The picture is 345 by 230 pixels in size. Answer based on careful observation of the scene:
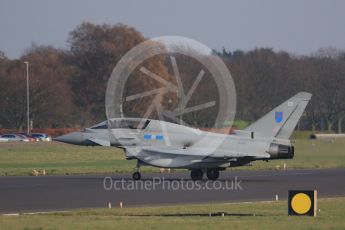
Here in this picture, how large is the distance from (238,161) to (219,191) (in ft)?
14.5

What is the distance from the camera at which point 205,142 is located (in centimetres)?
3366

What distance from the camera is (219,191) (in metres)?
28.9

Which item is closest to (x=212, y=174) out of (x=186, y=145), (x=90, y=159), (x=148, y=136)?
(x=186, y=145)

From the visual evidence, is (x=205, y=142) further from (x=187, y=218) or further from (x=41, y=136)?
(x=41, y=136)

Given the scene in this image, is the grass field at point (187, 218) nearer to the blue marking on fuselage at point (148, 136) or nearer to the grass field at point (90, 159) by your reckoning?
the blue marking on fuselage at point (148, 136)

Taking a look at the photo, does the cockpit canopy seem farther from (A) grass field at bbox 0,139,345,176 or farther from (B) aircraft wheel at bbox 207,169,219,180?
(A) grass field at bbox 0,139,345,176

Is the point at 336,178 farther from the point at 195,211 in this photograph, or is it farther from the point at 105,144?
the point at 195,211

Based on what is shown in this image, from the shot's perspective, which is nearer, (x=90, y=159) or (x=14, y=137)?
(x=90, y=159)

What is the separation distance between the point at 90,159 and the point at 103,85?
33.4 m

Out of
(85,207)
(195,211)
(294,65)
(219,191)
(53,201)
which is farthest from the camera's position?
(294,65)

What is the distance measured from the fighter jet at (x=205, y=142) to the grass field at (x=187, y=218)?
889cm

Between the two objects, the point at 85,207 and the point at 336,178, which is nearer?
the point at 85,207

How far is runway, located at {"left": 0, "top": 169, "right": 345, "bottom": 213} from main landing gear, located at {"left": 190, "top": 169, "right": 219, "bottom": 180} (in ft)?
1.05

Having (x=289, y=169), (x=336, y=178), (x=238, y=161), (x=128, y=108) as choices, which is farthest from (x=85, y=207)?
(x=128, y=108)
